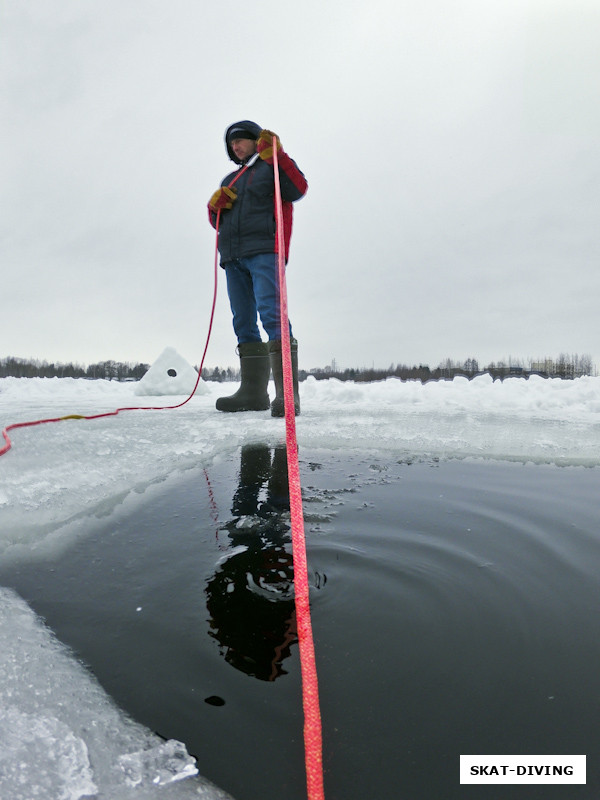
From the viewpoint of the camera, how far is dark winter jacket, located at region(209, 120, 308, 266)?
12.4 feet

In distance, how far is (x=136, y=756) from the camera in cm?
59

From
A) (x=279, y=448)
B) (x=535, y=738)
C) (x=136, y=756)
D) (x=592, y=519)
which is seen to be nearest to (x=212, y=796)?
(x=136, y=756)

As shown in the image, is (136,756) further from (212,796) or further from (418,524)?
(418,524)

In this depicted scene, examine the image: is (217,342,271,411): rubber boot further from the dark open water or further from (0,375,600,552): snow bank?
the dark open water

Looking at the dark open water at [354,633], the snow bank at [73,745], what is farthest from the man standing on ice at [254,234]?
the snow bank at [73,745]

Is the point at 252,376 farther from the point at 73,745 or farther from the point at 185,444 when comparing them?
the point at 73,745

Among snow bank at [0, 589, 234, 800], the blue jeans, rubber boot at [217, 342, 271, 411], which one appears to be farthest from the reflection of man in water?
rubber boot at [217, 342, 271, 411]

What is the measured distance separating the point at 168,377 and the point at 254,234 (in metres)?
5.92

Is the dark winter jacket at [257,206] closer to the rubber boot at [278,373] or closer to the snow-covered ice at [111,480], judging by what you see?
the rubber boot at [278,373]

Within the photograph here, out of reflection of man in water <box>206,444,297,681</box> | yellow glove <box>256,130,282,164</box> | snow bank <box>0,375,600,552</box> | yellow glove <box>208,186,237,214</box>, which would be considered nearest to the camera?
reflection of man in water <box>206,444,297,681</box>

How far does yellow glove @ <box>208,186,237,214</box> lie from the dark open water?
3122 mm

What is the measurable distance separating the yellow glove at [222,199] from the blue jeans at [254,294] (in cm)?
46

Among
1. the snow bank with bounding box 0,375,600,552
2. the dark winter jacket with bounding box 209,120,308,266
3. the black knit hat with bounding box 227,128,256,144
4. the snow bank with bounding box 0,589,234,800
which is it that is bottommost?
the snow bank with bounding box 0,589,234,800

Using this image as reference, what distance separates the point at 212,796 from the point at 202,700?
15 centimetres
